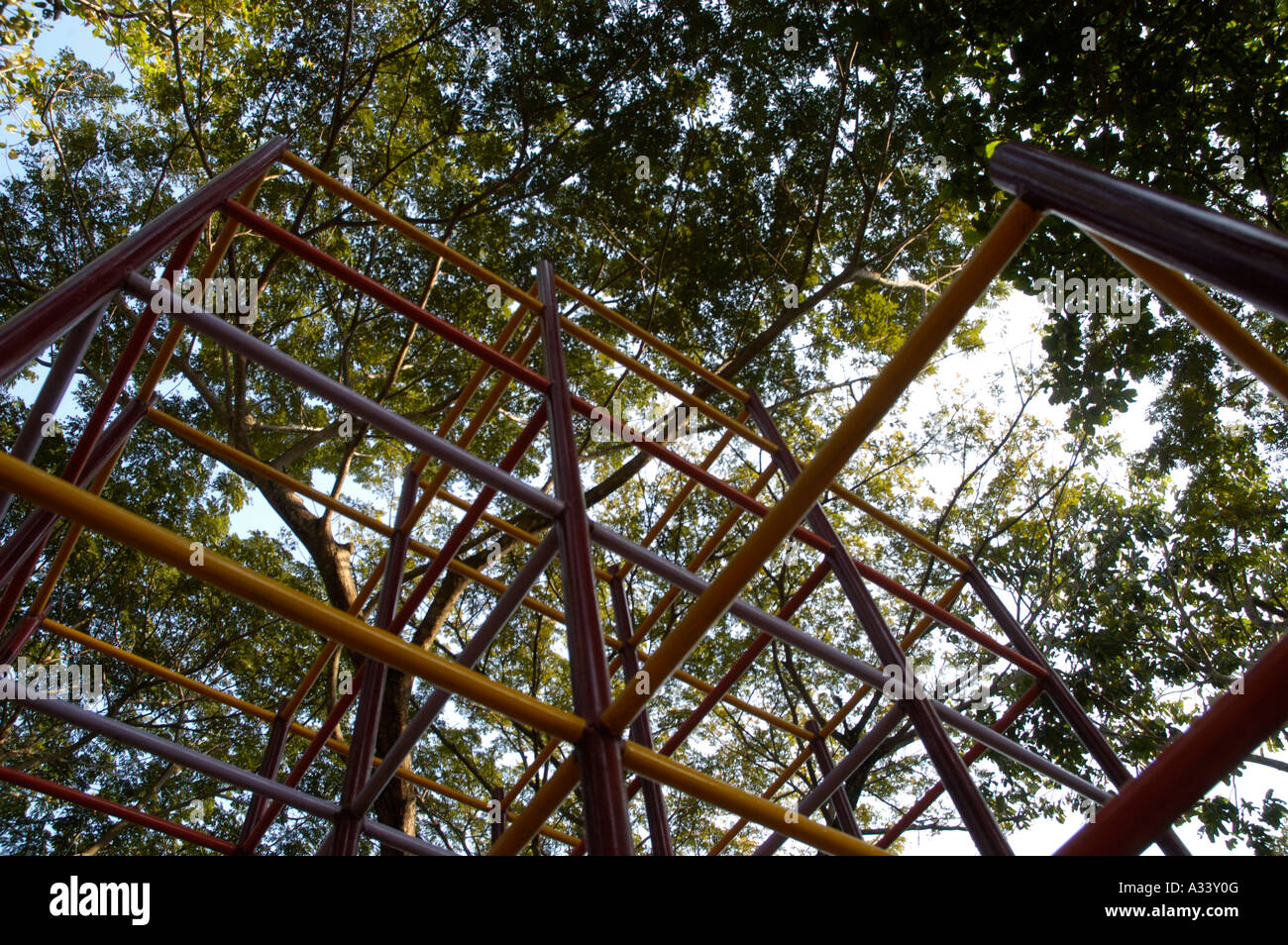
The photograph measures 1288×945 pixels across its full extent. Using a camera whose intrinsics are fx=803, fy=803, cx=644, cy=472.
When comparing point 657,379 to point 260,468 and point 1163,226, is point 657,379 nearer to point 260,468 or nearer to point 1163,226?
point 260,468

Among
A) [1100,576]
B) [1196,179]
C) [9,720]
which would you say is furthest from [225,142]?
[1100,576]

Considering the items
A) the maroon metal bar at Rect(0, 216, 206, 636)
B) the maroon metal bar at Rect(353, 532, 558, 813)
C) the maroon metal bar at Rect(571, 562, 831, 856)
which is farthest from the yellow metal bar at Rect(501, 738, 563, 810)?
the maroon metal bar at Rect(0, 216, 206, 636)

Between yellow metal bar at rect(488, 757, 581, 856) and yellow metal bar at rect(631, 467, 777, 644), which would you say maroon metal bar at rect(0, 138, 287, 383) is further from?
yellow metal bar at rect(631, 467, 777, 644)

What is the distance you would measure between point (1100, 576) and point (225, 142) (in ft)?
34.3

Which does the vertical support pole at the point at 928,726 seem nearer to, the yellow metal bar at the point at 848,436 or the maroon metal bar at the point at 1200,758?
the yellow metal bar at the point at 848,436

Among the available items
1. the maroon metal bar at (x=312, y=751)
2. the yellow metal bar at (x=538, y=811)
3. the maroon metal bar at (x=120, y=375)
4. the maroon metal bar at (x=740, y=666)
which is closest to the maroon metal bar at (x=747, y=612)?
the yellow metal bar at (x=538, y=811)

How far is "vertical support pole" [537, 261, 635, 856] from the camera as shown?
55.7 inches

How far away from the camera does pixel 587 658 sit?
5.69ft

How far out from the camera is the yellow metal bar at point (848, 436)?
151 centimetres

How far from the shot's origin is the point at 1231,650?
8328 mm

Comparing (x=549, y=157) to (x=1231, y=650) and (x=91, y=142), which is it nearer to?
(x=91, y=142)

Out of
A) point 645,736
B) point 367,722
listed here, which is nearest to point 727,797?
point 367,722

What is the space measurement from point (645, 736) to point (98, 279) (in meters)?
3.48

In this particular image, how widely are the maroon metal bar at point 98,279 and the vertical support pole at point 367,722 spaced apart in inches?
67.5
